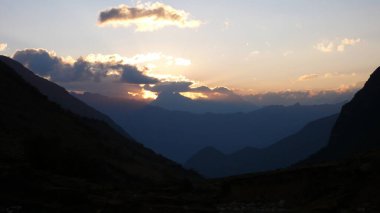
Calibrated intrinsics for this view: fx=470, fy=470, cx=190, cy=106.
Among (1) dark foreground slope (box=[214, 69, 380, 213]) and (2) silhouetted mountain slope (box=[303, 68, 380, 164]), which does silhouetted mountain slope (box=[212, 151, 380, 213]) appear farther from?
(2) silhouetted mountain slope (box=[303, 68, 380, 164])

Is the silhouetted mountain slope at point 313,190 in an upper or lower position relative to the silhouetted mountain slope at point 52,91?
lower

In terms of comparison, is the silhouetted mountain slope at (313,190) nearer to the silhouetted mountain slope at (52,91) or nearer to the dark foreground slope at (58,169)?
the dark foreground slope at (58,169)

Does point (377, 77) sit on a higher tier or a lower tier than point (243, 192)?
higher

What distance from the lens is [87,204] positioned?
24156 mm

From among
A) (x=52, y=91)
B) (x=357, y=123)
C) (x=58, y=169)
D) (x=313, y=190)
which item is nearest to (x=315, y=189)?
(x=313, y=190)

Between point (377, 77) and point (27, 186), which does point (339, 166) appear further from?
point (377, 77)

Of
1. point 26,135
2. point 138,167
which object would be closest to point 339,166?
point 26,135

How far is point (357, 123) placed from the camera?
127500mm

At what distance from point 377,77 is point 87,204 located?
408 ft

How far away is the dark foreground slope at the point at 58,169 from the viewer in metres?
24.6

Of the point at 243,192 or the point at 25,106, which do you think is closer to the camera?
the point at 243,192

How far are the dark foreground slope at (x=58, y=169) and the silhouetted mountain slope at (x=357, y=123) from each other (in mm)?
57205

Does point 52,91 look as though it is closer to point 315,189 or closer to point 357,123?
point 357,123

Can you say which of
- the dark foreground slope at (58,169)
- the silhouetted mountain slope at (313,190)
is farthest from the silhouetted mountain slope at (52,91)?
the silhouetted mountain slope at (313,190)
